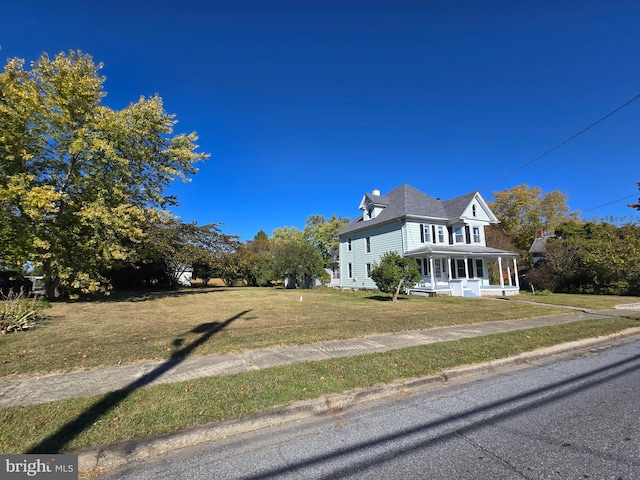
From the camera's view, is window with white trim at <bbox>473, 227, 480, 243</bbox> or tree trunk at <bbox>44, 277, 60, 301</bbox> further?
window with white trim at <bbox>473, 227, 480, 243</bbox>

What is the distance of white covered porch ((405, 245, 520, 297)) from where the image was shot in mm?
21250

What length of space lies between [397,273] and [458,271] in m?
11.7

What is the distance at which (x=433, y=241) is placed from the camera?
24.1 metres

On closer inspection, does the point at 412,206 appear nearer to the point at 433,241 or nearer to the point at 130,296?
the point at 433,241

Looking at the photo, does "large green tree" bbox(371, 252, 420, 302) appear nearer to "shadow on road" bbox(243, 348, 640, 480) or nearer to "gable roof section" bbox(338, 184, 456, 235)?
Result: "gable roof section" bbox(338, 184, 456, 235)

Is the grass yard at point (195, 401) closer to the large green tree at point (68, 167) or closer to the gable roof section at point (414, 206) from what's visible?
the large green tree at point (68, 167)

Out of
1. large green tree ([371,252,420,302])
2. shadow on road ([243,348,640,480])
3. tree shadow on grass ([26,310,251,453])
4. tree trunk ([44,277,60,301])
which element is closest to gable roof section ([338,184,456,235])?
large green tree ([371,252,420,302])

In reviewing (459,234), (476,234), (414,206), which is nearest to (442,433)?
(414,206)

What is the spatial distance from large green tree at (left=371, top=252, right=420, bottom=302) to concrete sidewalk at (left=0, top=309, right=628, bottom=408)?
24.9 ft

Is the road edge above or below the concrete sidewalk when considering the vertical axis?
below

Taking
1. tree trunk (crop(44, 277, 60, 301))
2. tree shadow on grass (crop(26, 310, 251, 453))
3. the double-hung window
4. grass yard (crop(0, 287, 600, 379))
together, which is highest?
the double-hung window

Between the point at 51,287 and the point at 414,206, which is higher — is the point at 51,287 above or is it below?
below

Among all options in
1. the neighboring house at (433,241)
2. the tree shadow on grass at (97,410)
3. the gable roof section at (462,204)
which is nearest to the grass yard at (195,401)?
the tree shadow on grass at (97,410)

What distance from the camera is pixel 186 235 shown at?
25.8 meters
